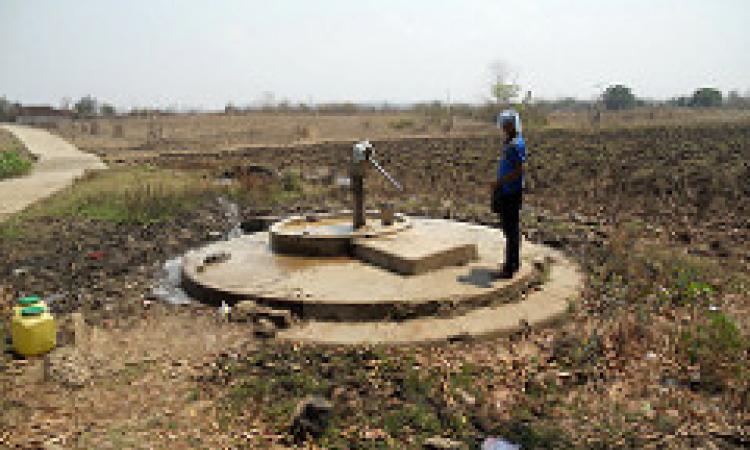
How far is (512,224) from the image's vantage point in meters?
5.92

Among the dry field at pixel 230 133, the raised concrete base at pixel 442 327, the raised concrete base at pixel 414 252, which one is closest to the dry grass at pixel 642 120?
the dry field at pixel 230 133

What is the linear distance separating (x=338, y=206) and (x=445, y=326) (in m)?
7.07

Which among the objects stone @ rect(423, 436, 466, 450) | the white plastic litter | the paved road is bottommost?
the white plastic litter

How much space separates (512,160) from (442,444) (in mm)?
2904

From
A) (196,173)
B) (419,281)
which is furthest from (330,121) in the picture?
(419,281)

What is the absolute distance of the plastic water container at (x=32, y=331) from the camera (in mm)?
5148

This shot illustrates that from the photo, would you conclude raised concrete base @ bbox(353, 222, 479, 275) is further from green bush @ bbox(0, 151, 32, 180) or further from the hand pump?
green bush @ bbox(0, 151, 32, 180)

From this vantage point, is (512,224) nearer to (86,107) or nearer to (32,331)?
(32,331)

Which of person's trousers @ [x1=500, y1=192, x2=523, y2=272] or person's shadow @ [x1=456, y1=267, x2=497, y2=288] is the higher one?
person's trousers @ [x1=500, y1=192, x2=523, y2=272]

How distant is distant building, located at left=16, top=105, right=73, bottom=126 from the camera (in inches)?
2394

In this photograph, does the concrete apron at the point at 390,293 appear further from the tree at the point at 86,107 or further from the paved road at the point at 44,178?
→ the tree at the point at 86,107

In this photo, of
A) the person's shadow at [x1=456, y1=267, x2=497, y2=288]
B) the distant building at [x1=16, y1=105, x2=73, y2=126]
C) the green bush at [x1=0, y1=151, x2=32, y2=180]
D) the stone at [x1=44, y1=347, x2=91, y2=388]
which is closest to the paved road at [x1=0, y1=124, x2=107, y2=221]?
the green bush at [x1=0, y1=151, x2=32, y2=180]

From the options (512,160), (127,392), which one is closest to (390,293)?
(512,160)

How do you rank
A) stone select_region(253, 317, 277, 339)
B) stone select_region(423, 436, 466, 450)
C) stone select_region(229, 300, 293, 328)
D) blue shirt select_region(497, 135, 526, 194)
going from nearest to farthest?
stone select_region(423, 436, 466, 450), stone select_region(253, 317, 277, 339), stone select_region(229, 300, 293, 328), blue shirt select_region(497, 135, 526, 194)
